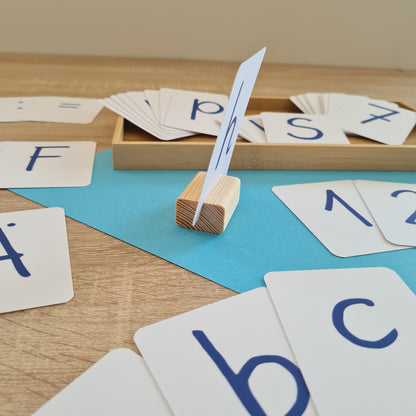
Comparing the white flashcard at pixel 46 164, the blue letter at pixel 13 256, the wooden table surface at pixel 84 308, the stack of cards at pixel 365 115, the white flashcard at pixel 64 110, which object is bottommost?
the white flashcard at pixel 64 110

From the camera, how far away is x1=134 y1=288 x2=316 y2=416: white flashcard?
1.23 feet

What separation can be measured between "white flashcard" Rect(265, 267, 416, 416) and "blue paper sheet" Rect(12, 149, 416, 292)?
0.03 meters

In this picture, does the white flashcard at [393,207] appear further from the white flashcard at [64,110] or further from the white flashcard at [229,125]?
the white flashcard at [64,110]

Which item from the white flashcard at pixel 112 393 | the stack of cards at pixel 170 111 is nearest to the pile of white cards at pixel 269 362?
the white flashcard at pixel 112 393

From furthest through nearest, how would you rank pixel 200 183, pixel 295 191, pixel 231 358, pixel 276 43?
pixel 276 43
pixel 295 191
pixel 200 183
pixel 231 358

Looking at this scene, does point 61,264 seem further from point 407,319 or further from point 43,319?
point 407,319

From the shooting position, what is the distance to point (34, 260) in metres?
0.53

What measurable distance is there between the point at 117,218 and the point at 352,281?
13.8 inches

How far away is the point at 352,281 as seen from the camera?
0.53 metres

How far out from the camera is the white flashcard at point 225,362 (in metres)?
0.37

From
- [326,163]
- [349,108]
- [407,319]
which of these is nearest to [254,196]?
[326,163]

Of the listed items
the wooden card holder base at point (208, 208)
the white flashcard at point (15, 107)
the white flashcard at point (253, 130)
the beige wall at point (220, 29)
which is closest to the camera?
the wooden card holder base at point (208, 208)

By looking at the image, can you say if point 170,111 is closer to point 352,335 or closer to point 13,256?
point 13,256

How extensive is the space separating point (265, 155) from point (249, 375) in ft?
1.64
